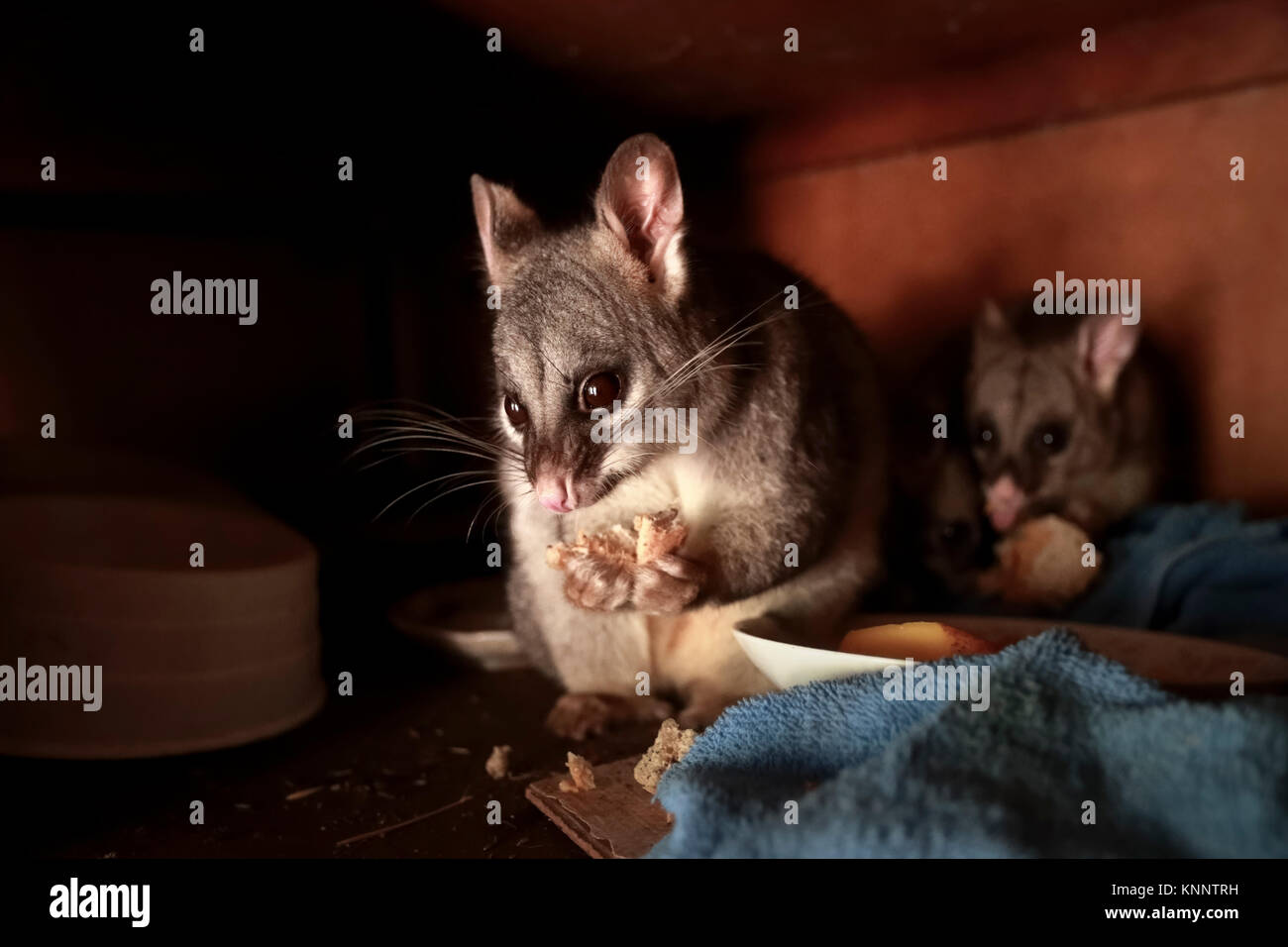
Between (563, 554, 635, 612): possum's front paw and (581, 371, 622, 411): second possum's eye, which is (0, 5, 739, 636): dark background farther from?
(563, 554, 635, 612): possum's front paw

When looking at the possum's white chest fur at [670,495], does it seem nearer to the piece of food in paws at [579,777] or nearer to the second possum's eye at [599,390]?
the second possum's eye at [599,390]

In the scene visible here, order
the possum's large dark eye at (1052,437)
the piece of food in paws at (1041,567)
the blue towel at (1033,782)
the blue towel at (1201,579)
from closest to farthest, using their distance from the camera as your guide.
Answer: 1. the blue towel at (1033,782)
2. the blue towel at (1201,579)
3. the piece of food in paws at (1041,567)
4. the possum's large dark eye at (1052,437)

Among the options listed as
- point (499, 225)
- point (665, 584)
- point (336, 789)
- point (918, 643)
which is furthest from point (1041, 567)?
point (336, 789)

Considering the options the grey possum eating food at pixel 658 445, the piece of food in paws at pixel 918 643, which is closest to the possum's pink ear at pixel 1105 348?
the grey possum eating food at pixel 658 445

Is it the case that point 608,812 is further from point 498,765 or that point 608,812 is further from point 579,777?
point 498,765
